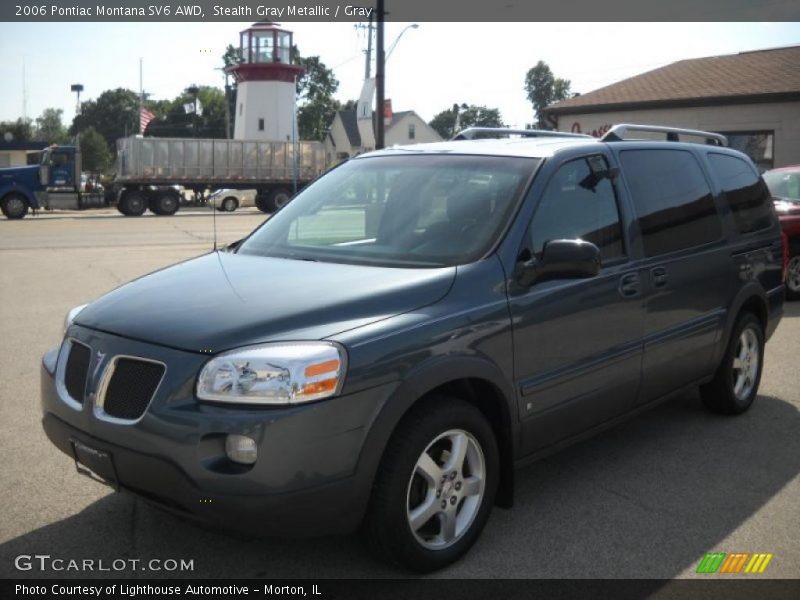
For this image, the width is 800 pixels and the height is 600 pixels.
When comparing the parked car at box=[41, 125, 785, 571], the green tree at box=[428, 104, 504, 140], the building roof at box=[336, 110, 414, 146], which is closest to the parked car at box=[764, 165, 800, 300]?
the parked car at box=[41, 125, 785, 571]

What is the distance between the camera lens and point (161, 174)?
3797 centimetres

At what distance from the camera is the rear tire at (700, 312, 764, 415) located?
18.1 feet

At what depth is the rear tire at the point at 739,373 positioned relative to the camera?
5.51 m

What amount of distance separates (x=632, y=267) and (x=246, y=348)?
2.31 metres

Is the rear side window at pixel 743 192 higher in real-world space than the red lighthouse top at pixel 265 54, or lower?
lower

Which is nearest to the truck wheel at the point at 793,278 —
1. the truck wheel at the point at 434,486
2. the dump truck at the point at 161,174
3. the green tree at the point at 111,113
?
the truck wheel at the point at 434,486

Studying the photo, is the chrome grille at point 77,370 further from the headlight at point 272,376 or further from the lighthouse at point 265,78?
the lighthouse at point 265,78

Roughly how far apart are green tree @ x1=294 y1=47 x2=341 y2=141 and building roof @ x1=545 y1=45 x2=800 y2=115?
62.3 m

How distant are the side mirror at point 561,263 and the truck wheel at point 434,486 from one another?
0.69 metres

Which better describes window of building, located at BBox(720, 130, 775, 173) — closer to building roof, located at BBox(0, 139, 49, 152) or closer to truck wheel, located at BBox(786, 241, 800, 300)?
truck wheel, located at BBox(786, 241, 800, 300)

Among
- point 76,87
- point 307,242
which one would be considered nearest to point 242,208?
point 76,87

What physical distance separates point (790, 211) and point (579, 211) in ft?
23.9

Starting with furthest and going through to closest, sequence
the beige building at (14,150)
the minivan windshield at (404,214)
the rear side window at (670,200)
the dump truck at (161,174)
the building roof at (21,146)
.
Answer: the beige building at (14,150), the building roof at (21,146), the dump truck at (161,174), the rear side window at (670,200), the minivan windshield at (404,214)

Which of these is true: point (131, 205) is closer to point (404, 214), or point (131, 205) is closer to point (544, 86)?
point (404, 214)
